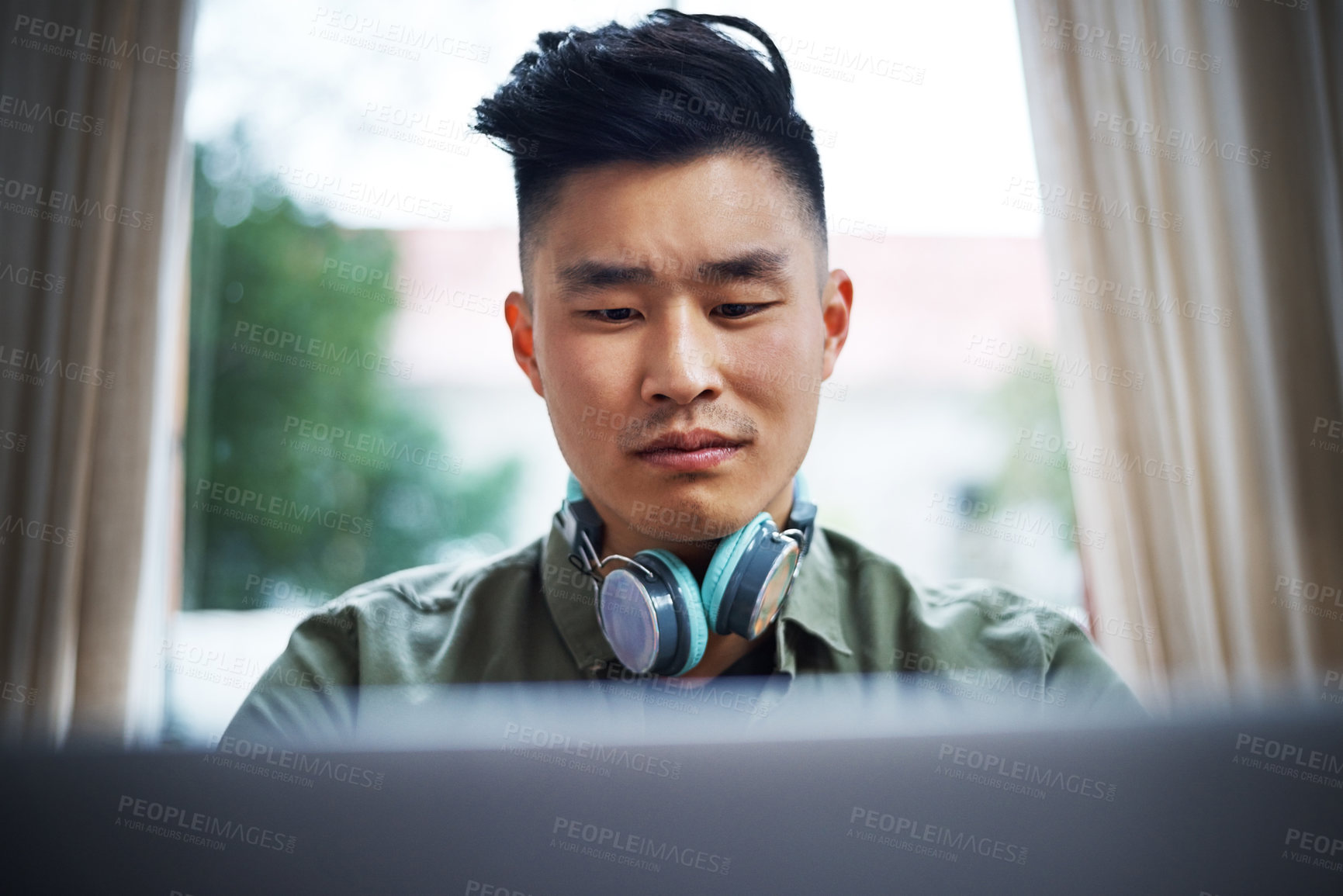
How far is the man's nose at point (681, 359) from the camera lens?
3.50 ft

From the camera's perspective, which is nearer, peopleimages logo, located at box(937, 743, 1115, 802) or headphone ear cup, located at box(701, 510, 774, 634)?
peopleimages logo, located at box(937, 743, 1115, 802)

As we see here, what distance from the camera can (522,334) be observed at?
1.28m

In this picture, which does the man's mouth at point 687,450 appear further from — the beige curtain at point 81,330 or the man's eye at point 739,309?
the beige curtain at point 81,330

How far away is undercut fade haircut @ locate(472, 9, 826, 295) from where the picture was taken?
1.15m

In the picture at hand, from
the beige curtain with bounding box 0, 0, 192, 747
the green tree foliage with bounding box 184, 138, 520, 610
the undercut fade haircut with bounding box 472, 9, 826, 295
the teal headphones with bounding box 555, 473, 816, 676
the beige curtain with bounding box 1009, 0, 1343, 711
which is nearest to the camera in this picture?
the teal headphones with bounding box 555, 473, 816, 676

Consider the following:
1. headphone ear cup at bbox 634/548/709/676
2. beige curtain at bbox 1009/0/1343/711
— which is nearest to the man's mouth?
headphone ear cup at bbox 634/548/709/676

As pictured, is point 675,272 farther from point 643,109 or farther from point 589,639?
point 589,639

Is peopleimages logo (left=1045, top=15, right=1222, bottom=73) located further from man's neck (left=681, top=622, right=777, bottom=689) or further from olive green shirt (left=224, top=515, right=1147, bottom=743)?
man's neck (left=681, top=622, right=777, bottom=689)

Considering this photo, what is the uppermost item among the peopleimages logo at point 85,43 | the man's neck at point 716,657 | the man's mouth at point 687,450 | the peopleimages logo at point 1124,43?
the peopleimages logo at point 85,43

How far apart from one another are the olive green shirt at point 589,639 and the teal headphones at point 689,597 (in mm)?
160

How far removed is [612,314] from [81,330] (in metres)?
1.80

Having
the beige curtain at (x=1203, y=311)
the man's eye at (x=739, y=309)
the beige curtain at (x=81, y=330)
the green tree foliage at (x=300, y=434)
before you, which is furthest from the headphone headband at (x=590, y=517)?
the beige curtain at (x=81, y=330)

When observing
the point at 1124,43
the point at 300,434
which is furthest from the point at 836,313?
the point at 300,434

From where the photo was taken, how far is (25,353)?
2.22 metres
